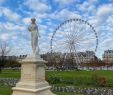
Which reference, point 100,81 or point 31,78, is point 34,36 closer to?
point 31,78

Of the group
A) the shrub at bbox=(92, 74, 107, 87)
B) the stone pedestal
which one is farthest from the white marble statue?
the shrub at bbox=(92, 74, 107, 87)

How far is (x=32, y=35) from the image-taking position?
16516 millimetres

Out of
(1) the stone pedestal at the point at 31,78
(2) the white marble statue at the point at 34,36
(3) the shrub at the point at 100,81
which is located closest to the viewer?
(1) the stone pedestal at the point at 31,78

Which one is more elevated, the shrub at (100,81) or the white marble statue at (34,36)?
the white marble statue at (34,36)

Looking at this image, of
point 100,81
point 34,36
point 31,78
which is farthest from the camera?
point 100,81

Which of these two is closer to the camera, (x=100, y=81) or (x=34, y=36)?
(x=34, y=36)

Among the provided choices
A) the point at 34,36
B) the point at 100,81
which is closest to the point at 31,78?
the point at 34,36

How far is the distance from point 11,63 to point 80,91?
233ft

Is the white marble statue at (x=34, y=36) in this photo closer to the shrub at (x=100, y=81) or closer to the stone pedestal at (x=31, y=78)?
the stone pedestal at (x=31, y=78)

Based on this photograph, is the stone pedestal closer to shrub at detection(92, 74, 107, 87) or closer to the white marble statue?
the white marble statue

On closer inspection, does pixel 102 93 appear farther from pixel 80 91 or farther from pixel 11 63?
pixel 11 63

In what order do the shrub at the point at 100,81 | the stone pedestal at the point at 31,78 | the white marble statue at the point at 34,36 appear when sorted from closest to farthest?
1. the stone pedestal at the point at 31,78
2. the white marble statue at the point at 34,36
3. the shrub at the point at 100,81

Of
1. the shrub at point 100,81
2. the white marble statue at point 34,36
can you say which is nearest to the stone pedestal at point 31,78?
the white marble statue at point 34,36

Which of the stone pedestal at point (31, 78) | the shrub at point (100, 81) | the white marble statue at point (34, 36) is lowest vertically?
the shrub at point (100, 81)
